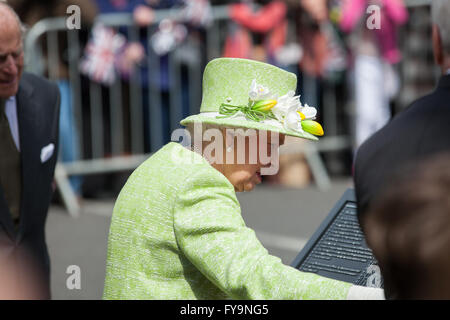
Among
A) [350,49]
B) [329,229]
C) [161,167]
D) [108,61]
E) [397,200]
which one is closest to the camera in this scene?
[397,200]

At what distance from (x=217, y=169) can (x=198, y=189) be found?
20 centimetres

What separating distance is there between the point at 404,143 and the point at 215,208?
522 mm

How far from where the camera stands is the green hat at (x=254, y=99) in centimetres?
218

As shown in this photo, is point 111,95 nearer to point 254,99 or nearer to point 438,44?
point 254,99

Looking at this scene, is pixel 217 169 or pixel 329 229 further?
pixel 329 229

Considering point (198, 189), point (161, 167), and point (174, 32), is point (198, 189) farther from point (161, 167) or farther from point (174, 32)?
point (174, 32)

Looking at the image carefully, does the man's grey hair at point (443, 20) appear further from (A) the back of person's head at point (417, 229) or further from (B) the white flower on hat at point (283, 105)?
(B) the white flower on hat at point (283, 105)

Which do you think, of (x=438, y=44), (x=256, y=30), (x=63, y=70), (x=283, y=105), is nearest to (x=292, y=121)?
(x=283, y=105)

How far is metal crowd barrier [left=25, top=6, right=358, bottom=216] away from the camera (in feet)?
22.1

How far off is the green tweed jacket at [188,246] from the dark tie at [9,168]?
1.10 m

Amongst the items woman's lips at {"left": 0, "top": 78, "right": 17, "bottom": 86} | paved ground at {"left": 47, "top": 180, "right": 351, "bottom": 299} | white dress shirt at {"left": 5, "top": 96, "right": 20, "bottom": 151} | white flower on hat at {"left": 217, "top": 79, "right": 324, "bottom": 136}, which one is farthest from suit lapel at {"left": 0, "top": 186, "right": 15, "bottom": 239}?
paved ground at {"left": 47, "top": 180, "right": 351, "bottom": 299}

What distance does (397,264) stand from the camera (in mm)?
1434

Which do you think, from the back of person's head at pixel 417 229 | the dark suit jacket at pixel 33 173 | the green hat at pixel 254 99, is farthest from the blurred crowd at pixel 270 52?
the back of person's head at pixel 417 229
